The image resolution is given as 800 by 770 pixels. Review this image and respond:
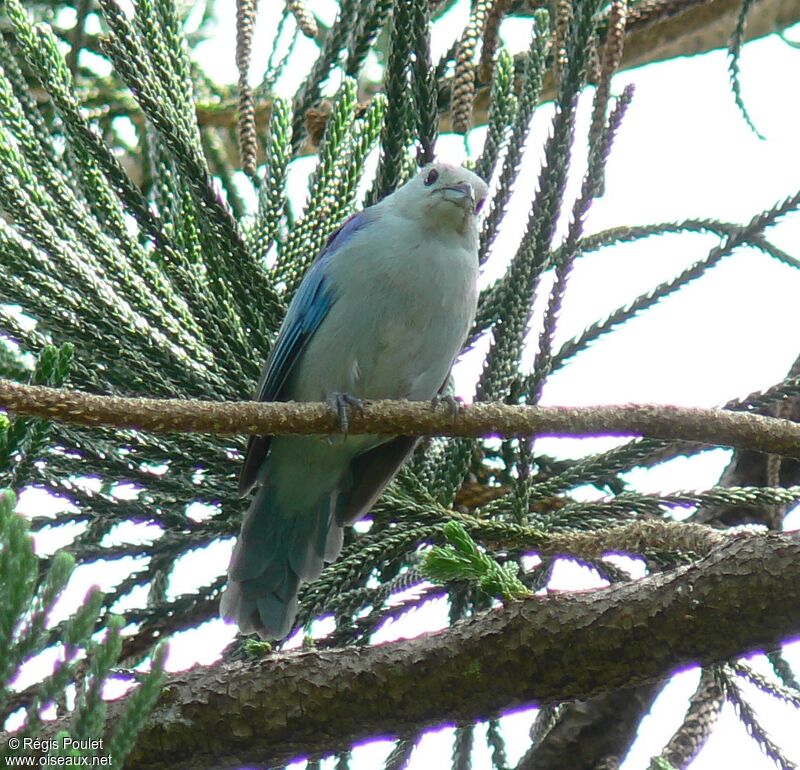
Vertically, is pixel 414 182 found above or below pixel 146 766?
above

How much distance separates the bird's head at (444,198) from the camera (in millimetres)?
4812

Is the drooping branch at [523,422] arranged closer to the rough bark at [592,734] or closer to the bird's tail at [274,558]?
the rough bark at [592,734]

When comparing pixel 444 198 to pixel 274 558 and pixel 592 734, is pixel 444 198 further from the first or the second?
pixel 592 734

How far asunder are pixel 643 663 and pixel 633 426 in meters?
0.61

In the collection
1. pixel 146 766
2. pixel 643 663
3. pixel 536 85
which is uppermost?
pixel 536 85

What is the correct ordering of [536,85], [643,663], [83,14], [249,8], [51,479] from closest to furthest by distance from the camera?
[643,663]
[51,479]
[536,85]
[249,8]
[83,14]

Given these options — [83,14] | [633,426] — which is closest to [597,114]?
[633,426]

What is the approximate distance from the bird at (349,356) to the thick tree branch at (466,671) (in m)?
1.28

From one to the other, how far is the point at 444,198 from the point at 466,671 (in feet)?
8.21

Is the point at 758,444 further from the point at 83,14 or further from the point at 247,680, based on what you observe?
the point at 83,14

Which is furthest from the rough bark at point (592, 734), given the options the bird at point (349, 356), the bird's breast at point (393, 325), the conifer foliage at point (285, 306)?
the bird's breast at point (393, 325)

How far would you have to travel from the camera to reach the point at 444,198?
483 cm

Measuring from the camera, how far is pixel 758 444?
10.00 feet

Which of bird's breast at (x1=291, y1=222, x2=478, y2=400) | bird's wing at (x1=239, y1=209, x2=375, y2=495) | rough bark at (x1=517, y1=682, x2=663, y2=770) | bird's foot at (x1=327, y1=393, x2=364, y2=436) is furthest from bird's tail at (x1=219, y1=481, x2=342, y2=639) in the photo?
rough bark at (x1=517, y1=682, x2=663, y2=770)
